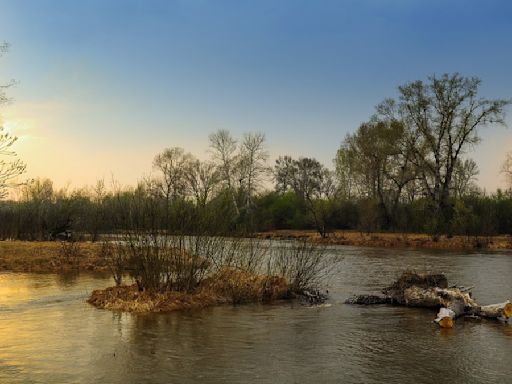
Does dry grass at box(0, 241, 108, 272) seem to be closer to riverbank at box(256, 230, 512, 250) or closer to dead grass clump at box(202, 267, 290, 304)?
dead grass clump at box(202, 267, 290, 304)

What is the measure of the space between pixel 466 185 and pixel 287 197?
2686 centimetres

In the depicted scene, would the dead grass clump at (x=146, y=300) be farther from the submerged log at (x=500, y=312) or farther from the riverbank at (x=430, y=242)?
the riverbank at (x=430, y=242)

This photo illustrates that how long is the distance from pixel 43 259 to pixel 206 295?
41.3ft

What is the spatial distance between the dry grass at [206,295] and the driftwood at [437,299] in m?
2.58

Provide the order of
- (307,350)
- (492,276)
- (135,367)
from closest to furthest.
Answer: (135,367) < (307,350) < (492,276)

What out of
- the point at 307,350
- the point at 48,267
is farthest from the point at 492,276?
the point at 48,267

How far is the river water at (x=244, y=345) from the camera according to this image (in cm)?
802

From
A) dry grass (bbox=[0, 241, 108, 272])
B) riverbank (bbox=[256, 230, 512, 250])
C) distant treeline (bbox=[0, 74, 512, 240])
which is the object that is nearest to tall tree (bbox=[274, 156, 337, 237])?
distant treeline (bbox=[0, 74, 512, 240])

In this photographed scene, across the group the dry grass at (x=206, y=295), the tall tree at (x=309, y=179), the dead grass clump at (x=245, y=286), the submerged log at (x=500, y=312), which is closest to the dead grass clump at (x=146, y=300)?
the dry grass at (x=206, y=295)

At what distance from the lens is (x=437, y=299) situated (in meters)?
14.7

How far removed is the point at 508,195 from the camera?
60.5m

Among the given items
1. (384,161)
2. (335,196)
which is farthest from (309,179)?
(384,161)

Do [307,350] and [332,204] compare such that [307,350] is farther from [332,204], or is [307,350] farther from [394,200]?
[332,204]

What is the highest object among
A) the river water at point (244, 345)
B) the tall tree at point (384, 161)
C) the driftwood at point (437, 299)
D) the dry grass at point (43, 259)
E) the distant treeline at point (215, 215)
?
the tall tree at point (384, 161)
